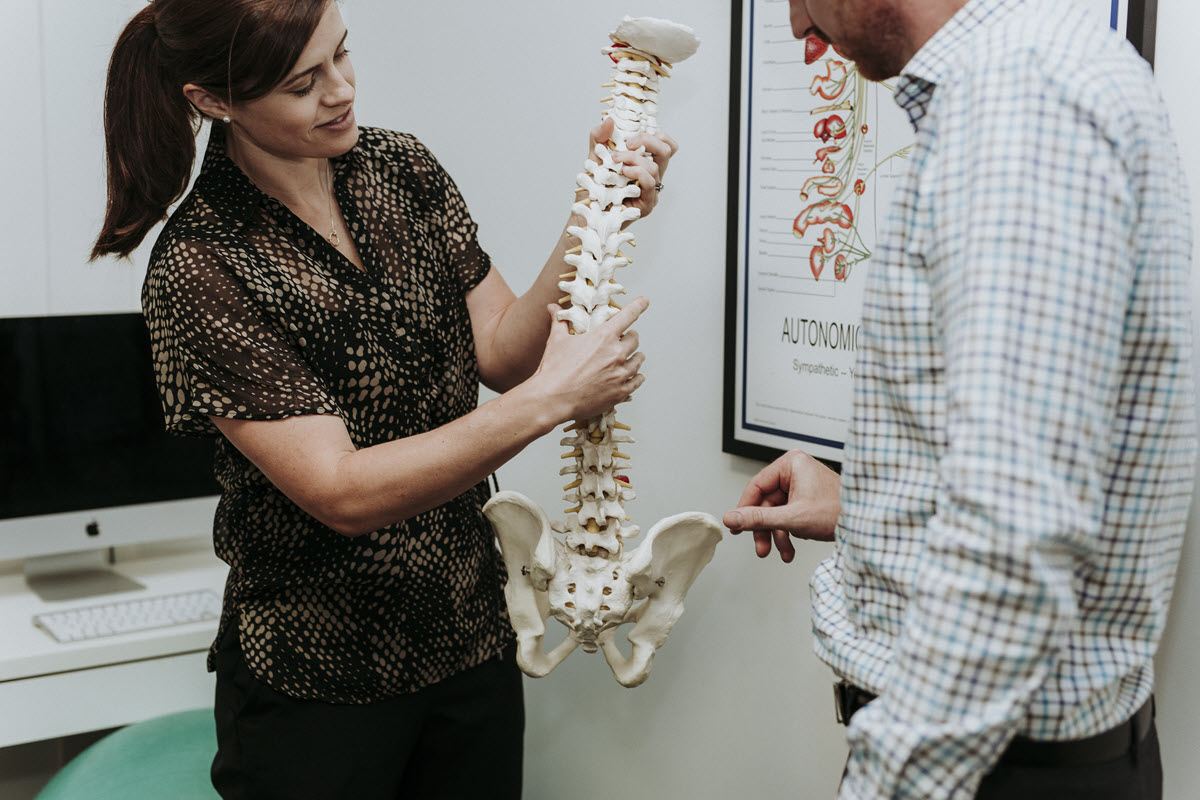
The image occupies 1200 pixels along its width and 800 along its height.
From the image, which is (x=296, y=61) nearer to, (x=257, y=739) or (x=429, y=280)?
(x=429, y=280)

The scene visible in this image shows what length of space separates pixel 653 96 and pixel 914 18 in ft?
1.81

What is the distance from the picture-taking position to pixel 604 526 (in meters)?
1.37

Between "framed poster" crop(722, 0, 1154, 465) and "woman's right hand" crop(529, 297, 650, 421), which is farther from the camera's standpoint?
"framed poster" crop(722, 0, 1154, 465)

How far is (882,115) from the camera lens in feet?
4.53

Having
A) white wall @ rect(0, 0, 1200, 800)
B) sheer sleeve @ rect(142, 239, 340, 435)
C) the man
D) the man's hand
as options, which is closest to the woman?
sheer sleeve @ rect(142, 239, 340, 435)

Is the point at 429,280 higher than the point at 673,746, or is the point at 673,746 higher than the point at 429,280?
the point at 429,280

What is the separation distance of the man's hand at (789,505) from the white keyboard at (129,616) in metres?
1.38

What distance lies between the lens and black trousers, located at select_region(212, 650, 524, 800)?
1.41 m

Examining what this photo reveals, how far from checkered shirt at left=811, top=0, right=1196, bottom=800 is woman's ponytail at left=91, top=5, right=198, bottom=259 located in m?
0.92

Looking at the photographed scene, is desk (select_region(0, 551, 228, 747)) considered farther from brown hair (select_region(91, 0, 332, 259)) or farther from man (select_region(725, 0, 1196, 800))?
man (select_region(725, 0, 1196, 800))

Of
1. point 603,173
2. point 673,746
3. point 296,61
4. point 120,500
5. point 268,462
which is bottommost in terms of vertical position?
point 673,746

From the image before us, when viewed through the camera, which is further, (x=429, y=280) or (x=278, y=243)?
(x=429, y=280)

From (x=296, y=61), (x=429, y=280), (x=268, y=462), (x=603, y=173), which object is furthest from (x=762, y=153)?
(x=268, y=462)

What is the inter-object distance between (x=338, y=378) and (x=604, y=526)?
0.37 m
